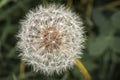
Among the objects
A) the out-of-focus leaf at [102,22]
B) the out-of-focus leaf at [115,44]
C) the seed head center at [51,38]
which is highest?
the out-of-focus leaf at [102,22]

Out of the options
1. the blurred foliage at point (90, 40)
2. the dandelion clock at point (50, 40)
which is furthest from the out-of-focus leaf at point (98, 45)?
the dandelion clock at point (50, 40)

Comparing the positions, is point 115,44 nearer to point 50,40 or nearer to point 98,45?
point 98,45

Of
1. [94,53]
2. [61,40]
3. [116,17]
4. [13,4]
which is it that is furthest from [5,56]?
[61,40]

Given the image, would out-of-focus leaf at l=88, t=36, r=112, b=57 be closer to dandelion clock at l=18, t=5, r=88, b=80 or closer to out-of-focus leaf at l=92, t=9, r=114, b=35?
out-of-focus leaf at l=92, t=9, r=114, b=35

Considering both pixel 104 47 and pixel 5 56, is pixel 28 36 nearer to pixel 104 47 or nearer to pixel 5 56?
pixel 104 47

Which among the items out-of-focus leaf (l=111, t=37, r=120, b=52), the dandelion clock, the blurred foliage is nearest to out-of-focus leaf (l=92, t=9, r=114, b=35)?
the blurred foliage

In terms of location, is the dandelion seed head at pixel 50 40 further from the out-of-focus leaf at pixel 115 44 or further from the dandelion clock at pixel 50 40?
the out-of-focus leaf at pixel 115 44

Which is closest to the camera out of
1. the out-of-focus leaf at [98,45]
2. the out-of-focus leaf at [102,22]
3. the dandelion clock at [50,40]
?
the dandelion clock at [50,40]

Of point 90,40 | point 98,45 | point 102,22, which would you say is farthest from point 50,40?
point 102,22
